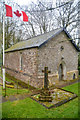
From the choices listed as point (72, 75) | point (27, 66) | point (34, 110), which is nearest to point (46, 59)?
point (27, 66)

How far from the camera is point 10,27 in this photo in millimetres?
18859

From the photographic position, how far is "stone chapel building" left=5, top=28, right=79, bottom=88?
8.19m

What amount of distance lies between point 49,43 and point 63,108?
6199 mm

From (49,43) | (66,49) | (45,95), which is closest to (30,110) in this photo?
(45,95)

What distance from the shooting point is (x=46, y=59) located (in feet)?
28.7

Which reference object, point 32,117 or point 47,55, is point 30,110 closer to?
point 32,117

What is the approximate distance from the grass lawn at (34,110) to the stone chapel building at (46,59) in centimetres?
311

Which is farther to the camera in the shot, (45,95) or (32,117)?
(45,95)

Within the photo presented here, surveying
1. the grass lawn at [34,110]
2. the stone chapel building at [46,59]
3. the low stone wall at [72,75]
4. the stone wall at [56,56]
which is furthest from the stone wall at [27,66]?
the low stone wall at [72,75]

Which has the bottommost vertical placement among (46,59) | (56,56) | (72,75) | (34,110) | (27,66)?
(34,110)

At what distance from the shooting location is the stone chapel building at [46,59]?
8188 millimetres

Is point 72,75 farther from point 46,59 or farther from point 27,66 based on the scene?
point 27,66

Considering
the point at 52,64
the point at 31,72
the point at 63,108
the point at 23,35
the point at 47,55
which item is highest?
the point at 23,35

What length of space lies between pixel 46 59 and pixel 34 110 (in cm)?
518
